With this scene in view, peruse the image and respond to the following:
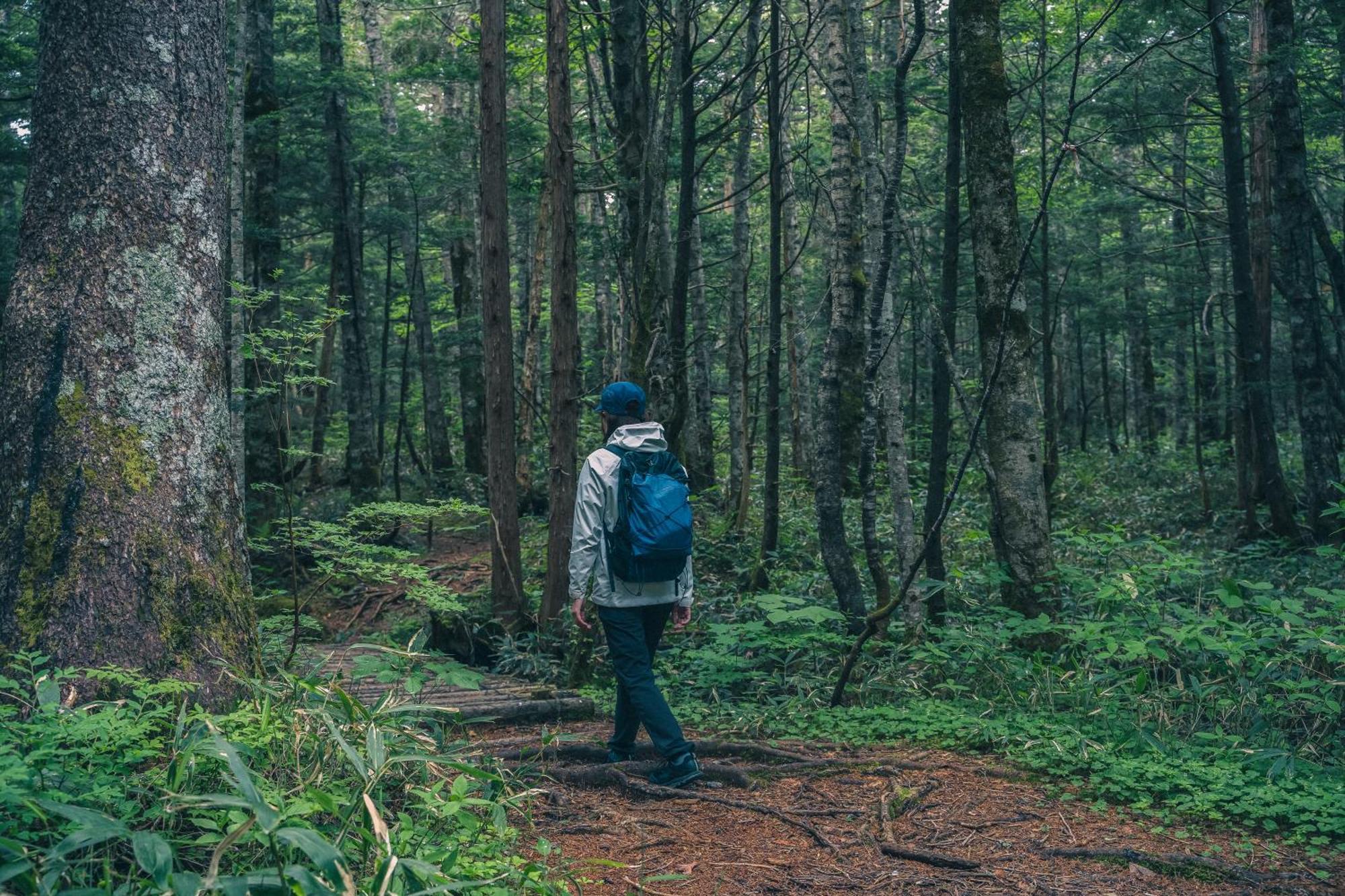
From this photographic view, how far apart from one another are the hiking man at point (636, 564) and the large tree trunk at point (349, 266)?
38.4 ft

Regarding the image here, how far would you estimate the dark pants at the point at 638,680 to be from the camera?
5.08 metres

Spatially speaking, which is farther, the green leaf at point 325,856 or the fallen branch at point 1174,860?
the fallen branch at point 1174,860

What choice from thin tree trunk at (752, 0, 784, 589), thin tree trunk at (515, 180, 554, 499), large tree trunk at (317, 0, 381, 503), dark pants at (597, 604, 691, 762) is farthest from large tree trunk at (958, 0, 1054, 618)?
large tree trunk at (317, 0, 381, 503)

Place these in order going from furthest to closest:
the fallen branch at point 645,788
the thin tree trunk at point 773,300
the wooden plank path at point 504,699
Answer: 1. the thin tree trunk at point 773,300
2. the wooden plank path at point 504,699
3. the fallen branch at point 645,788

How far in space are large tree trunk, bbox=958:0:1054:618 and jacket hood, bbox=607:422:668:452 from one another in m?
3.17

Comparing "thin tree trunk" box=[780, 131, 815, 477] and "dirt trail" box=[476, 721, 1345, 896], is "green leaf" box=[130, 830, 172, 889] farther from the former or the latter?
"thin tree trunk" box=[780, 131, 815, 477]

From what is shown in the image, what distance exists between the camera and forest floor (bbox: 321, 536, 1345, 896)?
3896mm

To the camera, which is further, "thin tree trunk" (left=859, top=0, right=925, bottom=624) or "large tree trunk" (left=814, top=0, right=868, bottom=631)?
"large tree trunk" (left=814, top=0, right=868, bottom=631)

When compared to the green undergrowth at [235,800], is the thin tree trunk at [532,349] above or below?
above

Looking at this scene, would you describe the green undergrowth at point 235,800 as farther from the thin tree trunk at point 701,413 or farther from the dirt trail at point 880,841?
the thin tree trunk at point 701,413

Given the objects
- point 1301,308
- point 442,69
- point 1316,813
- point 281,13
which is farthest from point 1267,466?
point 281,13

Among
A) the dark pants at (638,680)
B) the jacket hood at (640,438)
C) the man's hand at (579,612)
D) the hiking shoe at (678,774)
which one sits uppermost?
the jacket hood at (640,438)

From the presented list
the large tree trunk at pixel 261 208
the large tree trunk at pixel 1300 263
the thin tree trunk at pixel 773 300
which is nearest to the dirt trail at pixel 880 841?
the thin tree trunk at pixel 773 300

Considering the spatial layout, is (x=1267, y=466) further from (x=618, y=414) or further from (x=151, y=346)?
(x=151, y=346)
